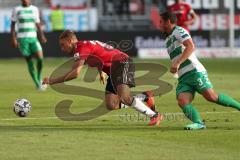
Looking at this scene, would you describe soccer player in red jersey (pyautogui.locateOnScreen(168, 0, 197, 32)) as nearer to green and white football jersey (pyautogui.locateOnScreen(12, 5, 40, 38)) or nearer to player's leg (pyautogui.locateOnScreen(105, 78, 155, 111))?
green and white football jersey (pyautogui.locateOnScreen(12, 5, 40, 38))

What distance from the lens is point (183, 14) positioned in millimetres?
24031

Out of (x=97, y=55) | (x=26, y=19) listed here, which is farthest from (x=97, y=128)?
(x=26, y=19)

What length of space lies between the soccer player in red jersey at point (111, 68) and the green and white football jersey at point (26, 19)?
8.56 meters

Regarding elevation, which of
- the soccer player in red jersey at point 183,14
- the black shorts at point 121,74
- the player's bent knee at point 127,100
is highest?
the black shorts at point 121,74

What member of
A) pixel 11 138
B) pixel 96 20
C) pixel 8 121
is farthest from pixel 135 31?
pixel 11 138

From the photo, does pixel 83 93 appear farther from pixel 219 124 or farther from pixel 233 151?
pixel 233 151

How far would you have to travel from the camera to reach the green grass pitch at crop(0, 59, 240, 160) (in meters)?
10.3

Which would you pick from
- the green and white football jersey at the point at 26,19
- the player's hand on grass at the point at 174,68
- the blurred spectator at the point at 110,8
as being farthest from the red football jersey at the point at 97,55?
the blurred spectator at the point at 110,8

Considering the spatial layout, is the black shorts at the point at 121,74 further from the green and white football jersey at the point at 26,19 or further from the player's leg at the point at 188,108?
the green and white football jersey at the point at 26,19

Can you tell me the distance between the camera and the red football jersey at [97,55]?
42.6 feet

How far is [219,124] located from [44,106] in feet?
15.1

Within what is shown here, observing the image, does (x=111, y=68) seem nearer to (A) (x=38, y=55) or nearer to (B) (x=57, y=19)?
(A) (x=38, y=55)

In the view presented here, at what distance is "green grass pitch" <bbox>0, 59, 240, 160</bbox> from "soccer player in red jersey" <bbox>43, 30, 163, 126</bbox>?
12.0 inches

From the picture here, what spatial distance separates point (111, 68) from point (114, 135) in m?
1.77
